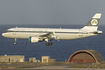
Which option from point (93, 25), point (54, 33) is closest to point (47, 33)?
point (54, 33)

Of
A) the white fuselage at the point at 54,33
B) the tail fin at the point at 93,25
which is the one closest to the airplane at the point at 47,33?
the white fuselage at the point at 54,33

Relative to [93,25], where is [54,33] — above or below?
below

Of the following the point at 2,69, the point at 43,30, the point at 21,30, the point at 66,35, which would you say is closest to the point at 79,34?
the point at 66,35

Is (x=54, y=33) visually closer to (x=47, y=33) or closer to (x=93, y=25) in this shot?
(x=47, y=33)

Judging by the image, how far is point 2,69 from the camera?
9050cm

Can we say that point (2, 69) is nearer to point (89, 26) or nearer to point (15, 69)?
point (15, 69)

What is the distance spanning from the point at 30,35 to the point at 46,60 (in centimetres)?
3979
